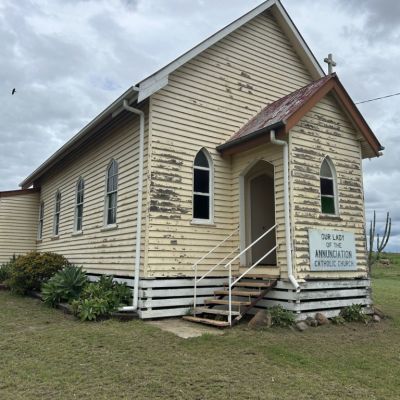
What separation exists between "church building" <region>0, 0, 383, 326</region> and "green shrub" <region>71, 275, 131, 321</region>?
37cm

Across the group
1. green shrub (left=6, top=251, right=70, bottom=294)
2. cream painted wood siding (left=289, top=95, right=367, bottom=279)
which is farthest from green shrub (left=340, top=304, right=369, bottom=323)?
green shrub (left=6, top=251, right=70, bottom=294)

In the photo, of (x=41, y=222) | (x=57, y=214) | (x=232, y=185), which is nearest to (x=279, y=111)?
(x=232, y=185)

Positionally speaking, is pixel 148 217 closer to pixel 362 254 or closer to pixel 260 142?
pixel 260 142

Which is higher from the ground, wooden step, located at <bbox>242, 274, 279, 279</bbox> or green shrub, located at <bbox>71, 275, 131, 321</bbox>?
wooden step, located at <bbox>242, 274, 279, 279</bbox>

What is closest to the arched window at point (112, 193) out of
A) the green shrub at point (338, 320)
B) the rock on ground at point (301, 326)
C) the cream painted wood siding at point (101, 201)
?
the cream painted wood siding at point (101, 201)

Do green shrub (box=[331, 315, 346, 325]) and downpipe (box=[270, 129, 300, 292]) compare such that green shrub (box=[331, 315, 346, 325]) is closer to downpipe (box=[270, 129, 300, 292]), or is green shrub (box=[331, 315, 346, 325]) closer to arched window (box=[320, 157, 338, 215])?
downpipe (box=[270, 129, 300, 292])

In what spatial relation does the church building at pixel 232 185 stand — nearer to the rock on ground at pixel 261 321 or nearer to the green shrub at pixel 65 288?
the rock on ground at pixel 261 321

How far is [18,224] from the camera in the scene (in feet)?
66.5

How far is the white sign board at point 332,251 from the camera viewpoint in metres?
9.74

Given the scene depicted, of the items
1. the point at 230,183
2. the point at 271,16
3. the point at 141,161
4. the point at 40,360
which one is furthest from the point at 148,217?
the point at 271,16

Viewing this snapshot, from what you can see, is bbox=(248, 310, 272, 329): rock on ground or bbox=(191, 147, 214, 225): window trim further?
bbox=(191, 147, 214, 225): window trim

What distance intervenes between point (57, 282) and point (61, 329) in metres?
3.23

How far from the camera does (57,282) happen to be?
11.4 metres

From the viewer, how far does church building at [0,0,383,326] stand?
9672mm
